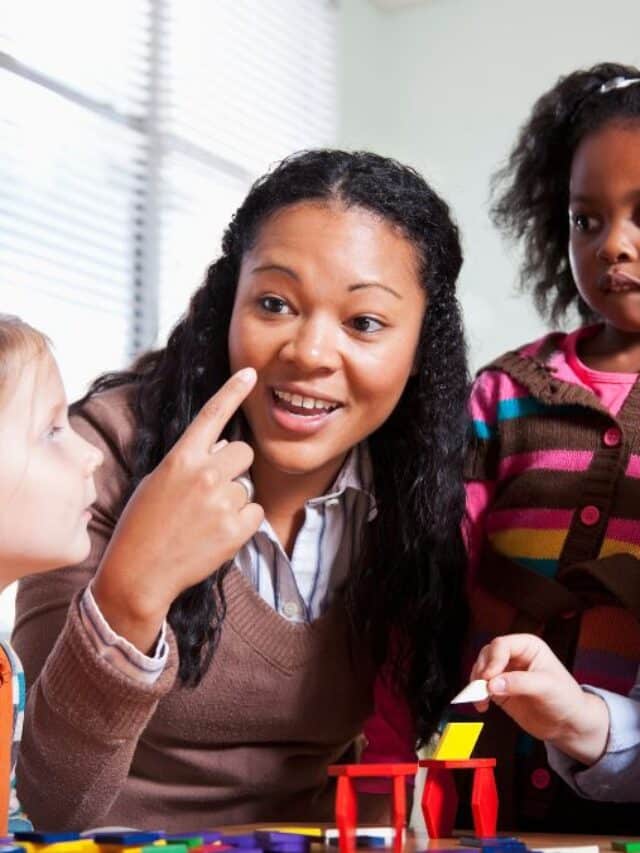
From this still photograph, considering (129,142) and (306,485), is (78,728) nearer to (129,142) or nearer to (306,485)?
(306,485)

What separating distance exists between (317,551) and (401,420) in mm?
183

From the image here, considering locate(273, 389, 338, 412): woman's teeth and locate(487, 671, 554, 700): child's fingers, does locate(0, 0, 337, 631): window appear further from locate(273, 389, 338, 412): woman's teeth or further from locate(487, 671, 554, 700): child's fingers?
locate(487, 671, 554, 700): child's fingers

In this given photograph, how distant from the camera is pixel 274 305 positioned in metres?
1.34

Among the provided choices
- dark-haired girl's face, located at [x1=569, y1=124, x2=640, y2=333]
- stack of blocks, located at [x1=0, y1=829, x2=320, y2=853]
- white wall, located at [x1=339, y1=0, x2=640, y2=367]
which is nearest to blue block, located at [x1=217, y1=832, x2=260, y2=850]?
stack of blocks, located at [x1=0, y1=829, x2=320, y2=853]

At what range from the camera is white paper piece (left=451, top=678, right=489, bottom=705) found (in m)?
0.99

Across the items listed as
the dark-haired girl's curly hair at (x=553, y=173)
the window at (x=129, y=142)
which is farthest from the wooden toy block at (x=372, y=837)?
the window at (x=129, y=142)

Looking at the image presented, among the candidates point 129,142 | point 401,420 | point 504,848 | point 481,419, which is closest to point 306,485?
point 401,420

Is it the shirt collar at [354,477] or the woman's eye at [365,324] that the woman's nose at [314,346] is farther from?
the shirt collar at [354,477]

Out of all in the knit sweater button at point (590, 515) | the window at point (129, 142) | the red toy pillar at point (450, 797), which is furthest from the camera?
the window at point (129, 142)

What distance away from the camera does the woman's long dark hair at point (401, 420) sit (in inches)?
55.2

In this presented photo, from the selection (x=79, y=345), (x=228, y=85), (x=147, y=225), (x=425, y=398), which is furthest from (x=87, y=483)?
(x=228, y=85)

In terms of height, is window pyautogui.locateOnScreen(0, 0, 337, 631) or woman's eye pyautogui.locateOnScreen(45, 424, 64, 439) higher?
window pyautogui.locateOnScreen(0, 0, 337, 631)

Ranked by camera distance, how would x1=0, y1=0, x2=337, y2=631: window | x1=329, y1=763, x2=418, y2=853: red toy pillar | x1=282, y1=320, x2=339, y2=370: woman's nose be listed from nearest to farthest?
x1=329, y1=763, x2=418, y2=853: red toy pillar → x1=282, y1=320, x2=339, y2=370: woman's nose → x1=0, y1=0, x2=337, y2=631: window

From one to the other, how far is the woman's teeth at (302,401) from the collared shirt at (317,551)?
14 centimetres
